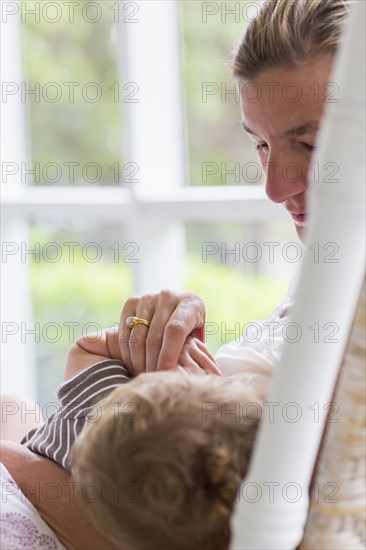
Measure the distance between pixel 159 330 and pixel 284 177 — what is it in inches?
12.6

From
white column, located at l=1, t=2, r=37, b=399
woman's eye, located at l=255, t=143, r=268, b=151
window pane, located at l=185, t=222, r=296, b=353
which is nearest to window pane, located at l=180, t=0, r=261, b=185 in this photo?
window pane, located at l=185, t=222, r=296, b=353

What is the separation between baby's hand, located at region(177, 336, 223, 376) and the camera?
3.92 feet

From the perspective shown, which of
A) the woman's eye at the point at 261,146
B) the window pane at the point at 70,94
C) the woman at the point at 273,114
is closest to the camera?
the woman at the point at 273,114

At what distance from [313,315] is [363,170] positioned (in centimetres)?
13

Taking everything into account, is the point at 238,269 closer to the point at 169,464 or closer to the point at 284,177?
the point at 284,177

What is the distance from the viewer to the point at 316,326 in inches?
28.2

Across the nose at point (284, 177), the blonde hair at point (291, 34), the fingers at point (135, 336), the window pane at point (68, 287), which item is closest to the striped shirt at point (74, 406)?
the fingers at point (135, 336)

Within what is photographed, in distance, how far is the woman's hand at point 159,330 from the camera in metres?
1.21

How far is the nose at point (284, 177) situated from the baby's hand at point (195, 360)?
11.5 inches

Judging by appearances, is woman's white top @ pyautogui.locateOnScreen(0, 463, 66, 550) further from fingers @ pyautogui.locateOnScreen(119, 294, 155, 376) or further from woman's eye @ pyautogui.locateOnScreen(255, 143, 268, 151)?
woman's eye @ pyautogui.locateOnScreen(255, 143, 268, 151)

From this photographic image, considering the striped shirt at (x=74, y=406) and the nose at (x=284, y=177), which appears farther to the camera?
the nose at (x=284, y=177)

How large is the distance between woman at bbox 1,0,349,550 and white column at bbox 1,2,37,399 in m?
1.91

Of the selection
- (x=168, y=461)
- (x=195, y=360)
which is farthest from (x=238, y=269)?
(x=168, y=461)

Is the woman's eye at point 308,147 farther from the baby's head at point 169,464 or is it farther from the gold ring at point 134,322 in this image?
the baby's head at point 169,464
